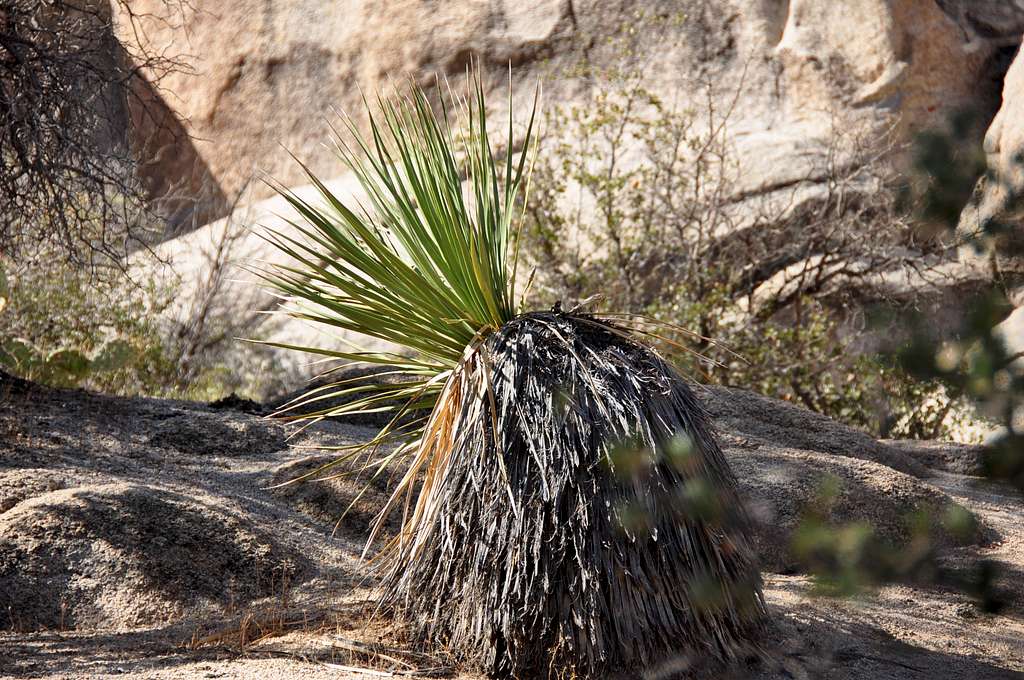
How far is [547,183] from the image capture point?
8594 millimetres

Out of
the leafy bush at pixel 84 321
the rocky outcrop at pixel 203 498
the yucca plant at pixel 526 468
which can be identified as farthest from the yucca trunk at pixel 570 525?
the leafy bush at pixel 84 321

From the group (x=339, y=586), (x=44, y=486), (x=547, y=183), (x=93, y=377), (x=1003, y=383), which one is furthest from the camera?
(x=547, y=183)

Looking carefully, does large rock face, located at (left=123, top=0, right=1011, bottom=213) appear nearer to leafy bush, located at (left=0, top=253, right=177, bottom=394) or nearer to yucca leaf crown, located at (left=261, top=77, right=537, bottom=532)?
leafy bush, located at (left=0, top=253, right=177, bottom=394)

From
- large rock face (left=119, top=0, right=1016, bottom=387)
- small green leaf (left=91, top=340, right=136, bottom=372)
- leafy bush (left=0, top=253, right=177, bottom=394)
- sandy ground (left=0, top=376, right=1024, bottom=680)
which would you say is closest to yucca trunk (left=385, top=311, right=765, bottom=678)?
sandy ground (left=0, top=376, right=1024, bottom=680)

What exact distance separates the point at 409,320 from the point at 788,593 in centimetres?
198

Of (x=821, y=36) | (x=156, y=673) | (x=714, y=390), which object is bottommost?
(x=156, y=673)

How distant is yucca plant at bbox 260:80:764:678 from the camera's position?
293 cm

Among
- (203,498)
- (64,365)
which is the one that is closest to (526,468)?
(203,498)

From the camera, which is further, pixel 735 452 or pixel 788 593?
pixel 735 452

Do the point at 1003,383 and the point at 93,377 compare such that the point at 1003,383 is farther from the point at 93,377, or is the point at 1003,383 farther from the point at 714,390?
the point at 93,377

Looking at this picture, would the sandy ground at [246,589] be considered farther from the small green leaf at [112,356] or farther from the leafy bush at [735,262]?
the leafy bush at [735,262]

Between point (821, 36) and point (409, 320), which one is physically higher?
point (821, 36)

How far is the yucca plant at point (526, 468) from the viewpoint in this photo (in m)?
2.93

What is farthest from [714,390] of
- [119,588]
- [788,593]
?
[119,588]
